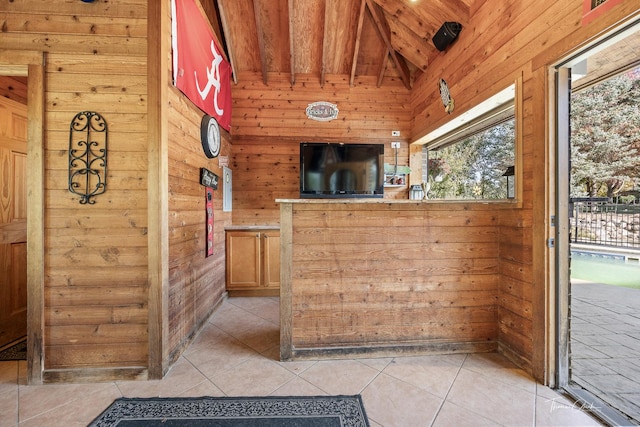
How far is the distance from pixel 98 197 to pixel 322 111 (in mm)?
3302

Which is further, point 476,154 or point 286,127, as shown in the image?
point 286,127

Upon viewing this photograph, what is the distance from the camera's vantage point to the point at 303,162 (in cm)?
402

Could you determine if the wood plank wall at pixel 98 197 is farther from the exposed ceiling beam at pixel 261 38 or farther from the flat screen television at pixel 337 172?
the flat screen television at pixel 337 172

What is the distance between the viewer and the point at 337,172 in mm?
4047

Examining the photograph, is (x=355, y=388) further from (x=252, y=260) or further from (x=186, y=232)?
(x=252, y=260)

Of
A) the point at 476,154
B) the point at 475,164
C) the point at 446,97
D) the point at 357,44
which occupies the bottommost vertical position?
the point at 475,164

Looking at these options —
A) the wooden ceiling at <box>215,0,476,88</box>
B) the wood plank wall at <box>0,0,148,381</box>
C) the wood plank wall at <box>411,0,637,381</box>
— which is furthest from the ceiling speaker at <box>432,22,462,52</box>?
the wood plank wall at <box>0,0,148,381</box>

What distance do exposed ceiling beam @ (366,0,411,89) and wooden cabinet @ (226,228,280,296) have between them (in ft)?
10.3

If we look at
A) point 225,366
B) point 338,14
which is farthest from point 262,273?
point 338,14

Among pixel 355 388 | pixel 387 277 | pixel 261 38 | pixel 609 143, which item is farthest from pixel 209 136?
pixel 609 143

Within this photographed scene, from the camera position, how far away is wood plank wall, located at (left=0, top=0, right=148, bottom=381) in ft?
5.92

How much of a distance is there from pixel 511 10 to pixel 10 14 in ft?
11.9

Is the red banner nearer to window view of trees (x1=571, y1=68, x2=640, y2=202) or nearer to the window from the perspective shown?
the window

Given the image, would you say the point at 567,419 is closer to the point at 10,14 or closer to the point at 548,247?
the point at 548,247
